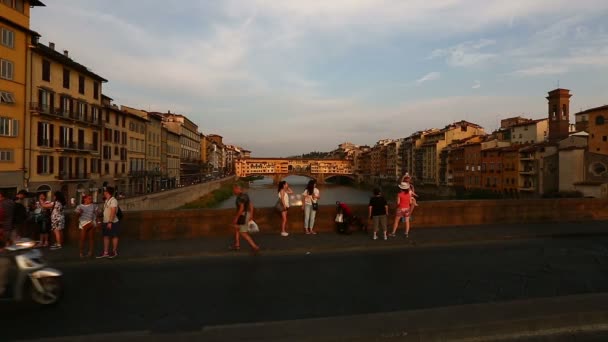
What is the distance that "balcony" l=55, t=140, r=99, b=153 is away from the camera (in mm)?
36156

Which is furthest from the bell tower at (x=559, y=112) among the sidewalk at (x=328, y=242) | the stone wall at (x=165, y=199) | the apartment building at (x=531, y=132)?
the sidewalk at (x=328, y=242)

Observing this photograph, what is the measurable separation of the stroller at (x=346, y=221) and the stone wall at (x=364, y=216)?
580 millimetres

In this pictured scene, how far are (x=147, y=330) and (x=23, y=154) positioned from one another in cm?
3448

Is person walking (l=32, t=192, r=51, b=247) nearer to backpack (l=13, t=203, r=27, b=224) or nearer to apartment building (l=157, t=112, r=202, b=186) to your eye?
backpack (l=13, t=203, r=27, b=224)

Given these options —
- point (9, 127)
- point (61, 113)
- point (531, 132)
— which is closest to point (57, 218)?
point (9, 127)

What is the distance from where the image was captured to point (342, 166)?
522 ft

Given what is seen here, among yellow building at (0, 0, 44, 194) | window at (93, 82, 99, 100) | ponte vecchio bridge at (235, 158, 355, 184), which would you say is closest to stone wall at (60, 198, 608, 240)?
yellow building at (0, 0, 44, 194)

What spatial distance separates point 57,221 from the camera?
28.8 ft

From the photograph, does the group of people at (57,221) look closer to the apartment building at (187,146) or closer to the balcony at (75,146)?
the balcony at (75,146)

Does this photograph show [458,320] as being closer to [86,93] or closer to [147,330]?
[147,330]

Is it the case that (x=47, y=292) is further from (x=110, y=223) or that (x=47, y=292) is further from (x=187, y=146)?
(x=187, y=146)

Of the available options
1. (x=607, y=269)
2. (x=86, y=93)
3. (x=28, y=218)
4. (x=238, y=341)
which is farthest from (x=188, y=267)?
(x=86, y=93)

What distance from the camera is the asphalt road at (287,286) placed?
4.76 m

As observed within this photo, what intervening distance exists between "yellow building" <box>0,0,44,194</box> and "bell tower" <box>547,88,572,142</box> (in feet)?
225
